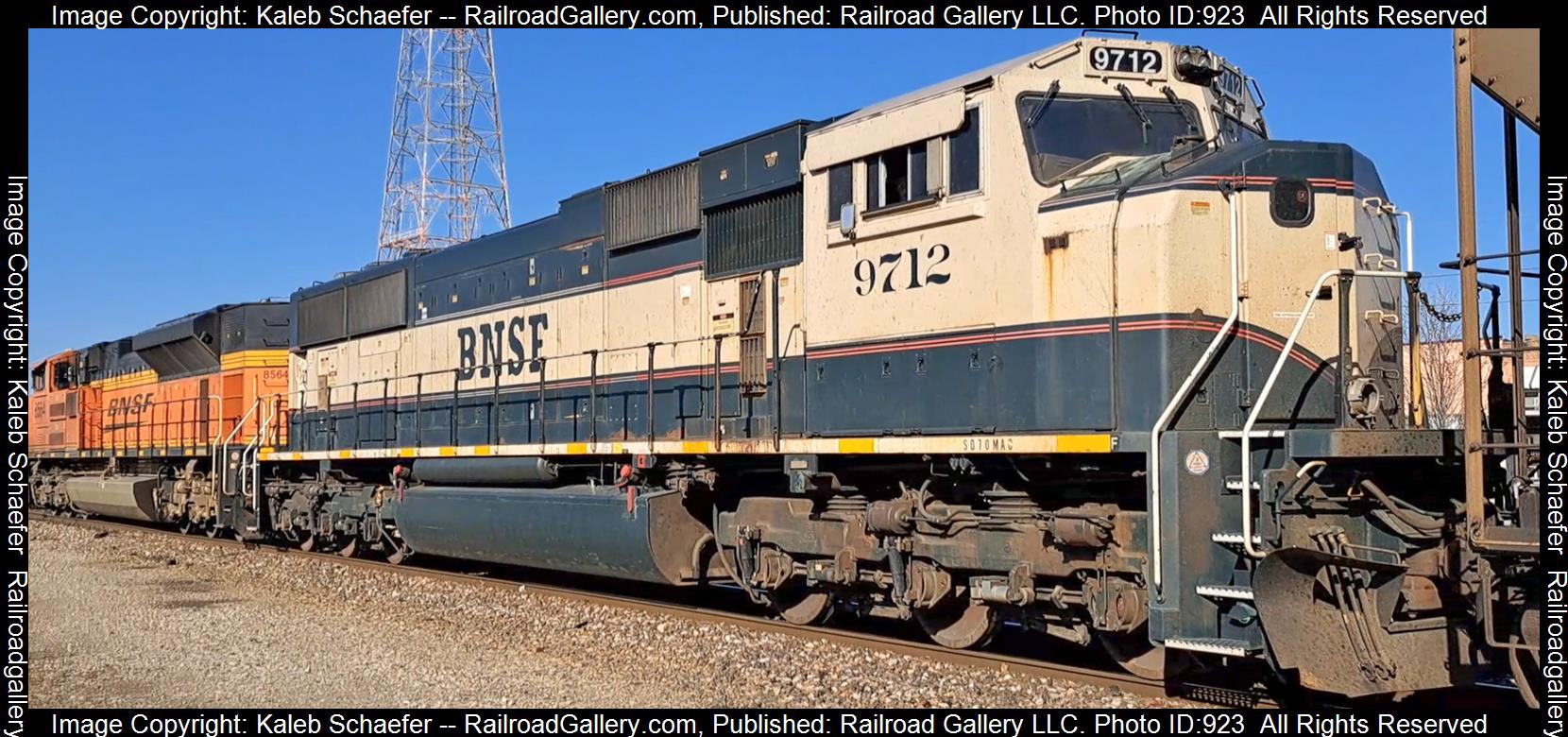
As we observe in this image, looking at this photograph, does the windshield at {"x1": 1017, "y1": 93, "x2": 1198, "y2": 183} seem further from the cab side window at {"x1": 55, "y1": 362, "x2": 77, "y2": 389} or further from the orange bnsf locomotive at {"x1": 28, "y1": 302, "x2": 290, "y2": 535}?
the cab side window at {"x1": 55, "y1": 362, "x2": 77, "y2": 389}

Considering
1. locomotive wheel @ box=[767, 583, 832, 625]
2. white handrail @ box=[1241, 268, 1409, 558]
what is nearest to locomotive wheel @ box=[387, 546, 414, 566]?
locomotive wheel @ box=[767, 583, 832, 625]

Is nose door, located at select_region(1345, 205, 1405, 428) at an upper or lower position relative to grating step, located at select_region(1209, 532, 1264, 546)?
upper

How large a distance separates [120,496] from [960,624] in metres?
18.3

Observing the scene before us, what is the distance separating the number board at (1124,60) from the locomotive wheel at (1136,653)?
11.2 feet

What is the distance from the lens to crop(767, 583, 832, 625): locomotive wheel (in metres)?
9.32

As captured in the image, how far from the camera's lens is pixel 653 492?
9992 mm

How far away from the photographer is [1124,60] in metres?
7.74

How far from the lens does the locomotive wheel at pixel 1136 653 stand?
7008 millimetres

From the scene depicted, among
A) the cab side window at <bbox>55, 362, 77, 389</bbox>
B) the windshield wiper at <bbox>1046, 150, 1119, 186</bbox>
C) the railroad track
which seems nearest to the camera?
the railroad track

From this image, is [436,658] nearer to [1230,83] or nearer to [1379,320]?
[1379,320]

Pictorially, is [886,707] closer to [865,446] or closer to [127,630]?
[865,446]

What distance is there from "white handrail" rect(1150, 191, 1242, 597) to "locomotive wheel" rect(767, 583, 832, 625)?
131 inches
